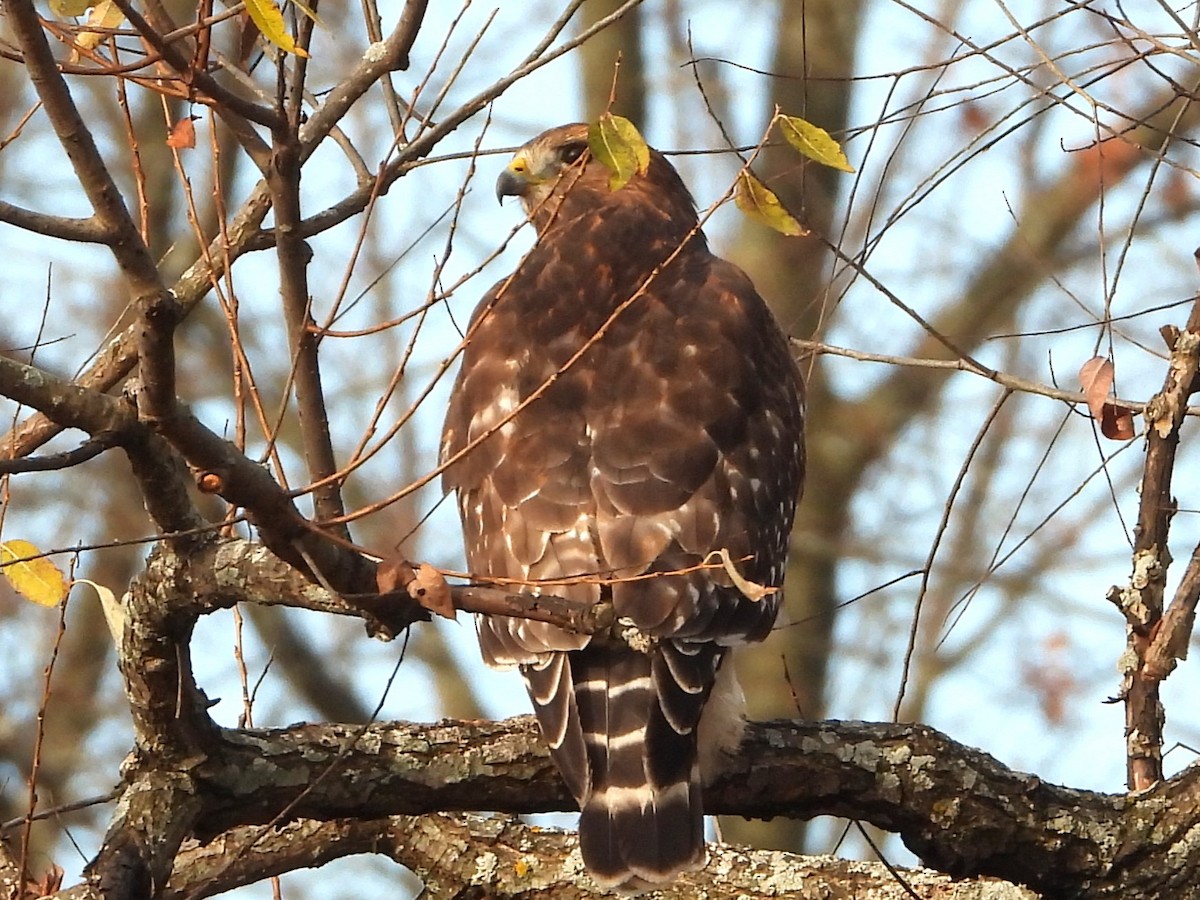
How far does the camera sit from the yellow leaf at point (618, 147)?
106 inches

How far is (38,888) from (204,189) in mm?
7270

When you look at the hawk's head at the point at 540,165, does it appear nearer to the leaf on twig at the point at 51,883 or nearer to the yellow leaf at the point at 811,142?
the yellow leaf at the point at 811,142

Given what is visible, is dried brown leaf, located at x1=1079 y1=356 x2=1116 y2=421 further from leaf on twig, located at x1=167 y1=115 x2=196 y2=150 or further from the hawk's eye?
the hawk's eye

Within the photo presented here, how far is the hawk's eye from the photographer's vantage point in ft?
17.0

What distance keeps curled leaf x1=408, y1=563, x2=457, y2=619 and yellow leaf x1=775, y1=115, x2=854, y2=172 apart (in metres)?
0.92

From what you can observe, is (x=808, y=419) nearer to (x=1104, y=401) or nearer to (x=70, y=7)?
(x=1104, y=401)

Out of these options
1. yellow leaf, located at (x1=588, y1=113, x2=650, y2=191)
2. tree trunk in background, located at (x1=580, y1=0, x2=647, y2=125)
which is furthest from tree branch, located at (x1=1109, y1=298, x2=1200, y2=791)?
tree trunk in background, located at (x1=580, y1=0, x2=647, y2=125)

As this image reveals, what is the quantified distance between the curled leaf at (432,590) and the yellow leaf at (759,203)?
2.93 feet

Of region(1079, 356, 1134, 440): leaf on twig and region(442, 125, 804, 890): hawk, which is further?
region(1079, 356, 1134, 440): leaf on twig

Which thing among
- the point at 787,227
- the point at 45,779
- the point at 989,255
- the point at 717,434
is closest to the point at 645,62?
the point at 989,255

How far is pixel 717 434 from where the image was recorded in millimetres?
3912

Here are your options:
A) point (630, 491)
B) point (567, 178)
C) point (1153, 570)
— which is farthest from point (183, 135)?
point (567, 178)

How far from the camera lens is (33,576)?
2969mm

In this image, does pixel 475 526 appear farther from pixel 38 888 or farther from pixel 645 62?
pixel 645 62
